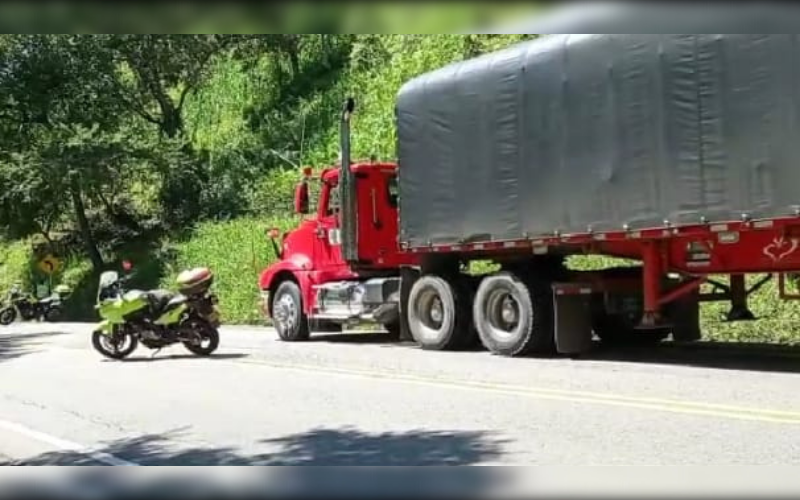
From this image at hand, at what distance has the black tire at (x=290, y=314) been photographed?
17484 mm

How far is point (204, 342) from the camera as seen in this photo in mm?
15406

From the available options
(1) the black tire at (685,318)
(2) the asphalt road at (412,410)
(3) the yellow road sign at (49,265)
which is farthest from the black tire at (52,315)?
(1) the black tire at (685,318)

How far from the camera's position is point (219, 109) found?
41844mm

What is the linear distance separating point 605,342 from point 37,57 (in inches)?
803

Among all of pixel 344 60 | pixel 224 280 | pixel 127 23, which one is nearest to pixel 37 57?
pixel 224 280

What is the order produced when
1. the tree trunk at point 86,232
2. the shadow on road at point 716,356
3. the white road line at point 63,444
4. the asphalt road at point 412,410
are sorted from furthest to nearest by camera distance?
the tree trunk at point 86,232 < the shadow on road at point 716,356 < the white road line at point 63,444 < the asphalt road at point 412,410

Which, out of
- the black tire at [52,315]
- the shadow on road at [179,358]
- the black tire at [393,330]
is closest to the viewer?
the shadow on road at [179,358]

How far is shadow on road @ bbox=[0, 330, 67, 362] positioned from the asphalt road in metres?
4.09

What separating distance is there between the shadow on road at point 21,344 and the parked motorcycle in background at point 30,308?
18.2 feet

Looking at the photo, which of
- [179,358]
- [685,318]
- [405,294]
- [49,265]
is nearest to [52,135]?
[49,265]

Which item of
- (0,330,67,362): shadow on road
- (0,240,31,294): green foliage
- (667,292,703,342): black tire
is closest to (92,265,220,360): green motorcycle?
(0,330,67,362): shadow on road

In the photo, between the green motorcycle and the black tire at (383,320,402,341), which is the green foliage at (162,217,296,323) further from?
the green motorcycle

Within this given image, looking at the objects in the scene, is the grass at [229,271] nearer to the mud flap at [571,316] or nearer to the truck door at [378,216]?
the truck door at [378,216]

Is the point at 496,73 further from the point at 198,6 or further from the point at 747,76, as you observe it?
the point at 198,6
